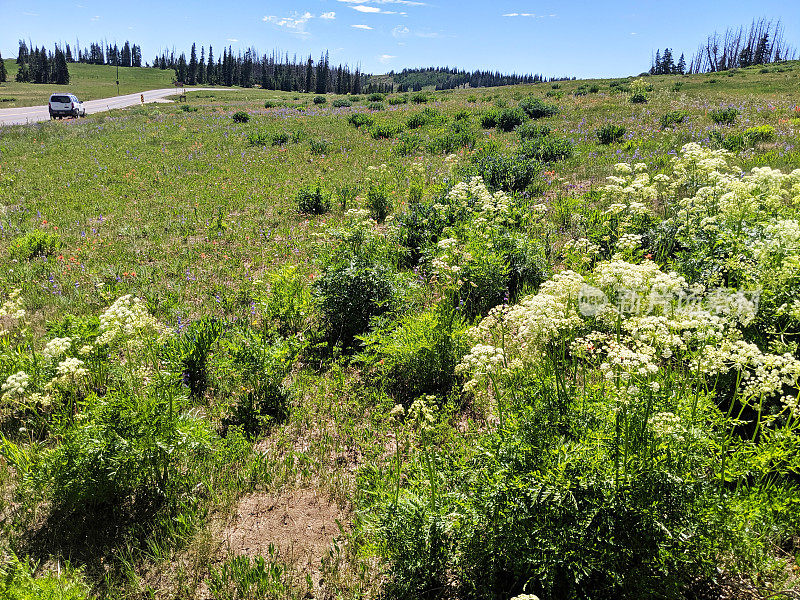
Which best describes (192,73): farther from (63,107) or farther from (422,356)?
(422,356)

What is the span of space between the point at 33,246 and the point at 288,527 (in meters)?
9.71

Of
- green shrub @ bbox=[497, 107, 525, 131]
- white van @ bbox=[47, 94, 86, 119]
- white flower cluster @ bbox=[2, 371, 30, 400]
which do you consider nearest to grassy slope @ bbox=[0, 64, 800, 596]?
green shrub @ bbox=[497, 107, 525, 131]

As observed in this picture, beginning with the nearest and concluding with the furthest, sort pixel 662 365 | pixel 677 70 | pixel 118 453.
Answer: pixel 118 453 → pixel 662 365 → pixel 677 70

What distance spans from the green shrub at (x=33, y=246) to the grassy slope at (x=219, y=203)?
27cm

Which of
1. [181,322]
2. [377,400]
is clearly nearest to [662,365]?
[377,400]

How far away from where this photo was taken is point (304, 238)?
412 inches

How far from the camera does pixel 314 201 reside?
12062 mm

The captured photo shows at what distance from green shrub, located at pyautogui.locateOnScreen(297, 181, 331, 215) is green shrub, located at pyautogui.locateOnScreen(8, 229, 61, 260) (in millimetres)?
5777

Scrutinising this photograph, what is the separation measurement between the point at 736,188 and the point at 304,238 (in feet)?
27.0

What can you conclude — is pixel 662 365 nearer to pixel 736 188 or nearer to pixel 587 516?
pixel 736 188

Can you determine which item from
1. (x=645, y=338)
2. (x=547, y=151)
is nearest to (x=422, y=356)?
(x=645, y=338)

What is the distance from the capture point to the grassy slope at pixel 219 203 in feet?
18.6

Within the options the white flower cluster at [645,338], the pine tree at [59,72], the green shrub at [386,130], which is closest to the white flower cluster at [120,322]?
the white flower cluster at [645,338]

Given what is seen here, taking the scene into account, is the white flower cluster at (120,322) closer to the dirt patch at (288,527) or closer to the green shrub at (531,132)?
the dirt patch at (288,527)
